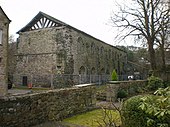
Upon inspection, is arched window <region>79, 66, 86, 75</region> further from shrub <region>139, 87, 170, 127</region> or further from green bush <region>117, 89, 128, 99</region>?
shrub <region>139, 87, 170, 127</region>

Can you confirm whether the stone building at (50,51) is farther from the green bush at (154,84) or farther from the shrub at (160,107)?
the shrub at (160,107)

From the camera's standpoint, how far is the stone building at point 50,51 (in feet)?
95.2

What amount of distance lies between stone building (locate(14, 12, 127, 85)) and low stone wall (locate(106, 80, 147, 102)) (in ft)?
31.4

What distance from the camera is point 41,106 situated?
8.45 meters

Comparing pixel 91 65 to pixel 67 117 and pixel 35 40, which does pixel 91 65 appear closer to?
pixel 35 40

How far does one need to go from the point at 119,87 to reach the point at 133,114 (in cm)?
1201

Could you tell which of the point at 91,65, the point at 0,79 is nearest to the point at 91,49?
the point at 91,65

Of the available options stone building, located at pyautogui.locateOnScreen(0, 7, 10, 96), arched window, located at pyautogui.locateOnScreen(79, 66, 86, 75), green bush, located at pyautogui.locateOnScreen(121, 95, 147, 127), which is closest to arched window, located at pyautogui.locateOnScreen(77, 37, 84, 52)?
arched window, located at pyautogui.locateOnScreen(79, 66, 86, 75)

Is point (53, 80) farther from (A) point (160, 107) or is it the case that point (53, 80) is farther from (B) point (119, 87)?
(A) point (160, 107)

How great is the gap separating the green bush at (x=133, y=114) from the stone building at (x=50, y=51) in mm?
22564

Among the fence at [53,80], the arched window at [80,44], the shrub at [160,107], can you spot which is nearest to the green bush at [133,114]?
the shrub at [160,107]

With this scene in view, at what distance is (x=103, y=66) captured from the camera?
41250 mm

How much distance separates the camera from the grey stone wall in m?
29.1

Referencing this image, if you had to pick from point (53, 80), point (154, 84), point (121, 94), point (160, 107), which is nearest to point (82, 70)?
point (53, 80)
